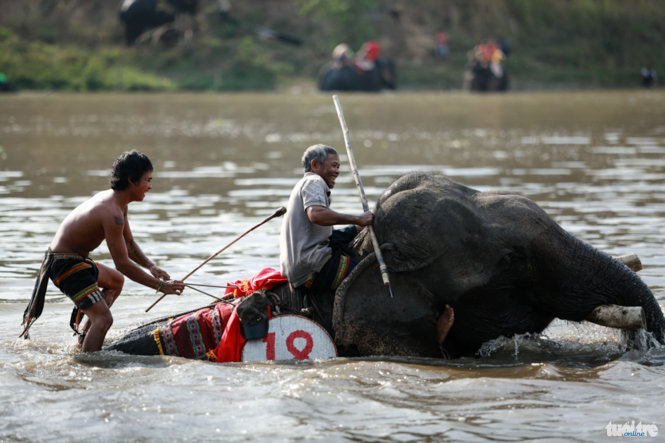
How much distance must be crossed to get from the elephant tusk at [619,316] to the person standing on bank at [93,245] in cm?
276

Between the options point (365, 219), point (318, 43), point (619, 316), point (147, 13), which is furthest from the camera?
point (318, 43)

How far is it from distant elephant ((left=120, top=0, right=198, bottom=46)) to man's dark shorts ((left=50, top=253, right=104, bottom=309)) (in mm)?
42535

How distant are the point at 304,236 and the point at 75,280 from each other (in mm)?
1612

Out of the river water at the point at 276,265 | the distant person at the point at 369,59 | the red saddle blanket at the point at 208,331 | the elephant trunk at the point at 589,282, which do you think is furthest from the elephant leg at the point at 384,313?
the distant person at the point at 369,59

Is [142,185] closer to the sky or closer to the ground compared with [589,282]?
closer to the sky

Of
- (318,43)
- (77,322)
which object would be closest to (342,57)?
(318,43)

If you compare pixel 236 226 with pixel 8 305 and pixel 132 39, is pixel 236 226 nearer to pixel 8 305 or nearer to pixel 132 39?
pixel 8 305

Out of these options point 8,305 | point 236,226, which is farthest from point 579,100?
point 8,305

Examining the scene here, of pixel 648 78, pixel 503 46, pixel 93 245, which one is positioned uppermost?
pixel 503 46

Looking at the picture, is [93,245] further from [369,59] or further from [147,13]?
[147,13]

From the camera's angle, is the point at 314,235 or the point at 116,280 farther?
the point at 116,280

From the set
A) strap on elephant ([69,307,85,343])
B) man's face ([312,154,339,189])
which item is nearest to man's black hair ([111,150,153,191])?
strap on elephant ([69,307,85,343])

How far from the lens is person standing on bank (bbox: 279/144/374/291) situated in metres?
6.92

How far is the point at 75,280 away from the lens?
729 cm
